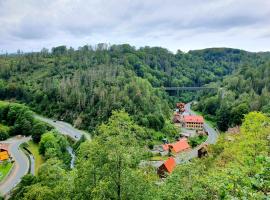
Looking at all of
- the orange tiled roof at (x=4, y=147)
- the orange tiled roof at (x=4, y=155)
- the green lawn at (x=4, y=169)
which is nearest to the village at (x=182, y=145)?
the green lawn at (x=4, y=169)

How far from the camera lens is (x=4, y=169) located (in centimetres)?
3991

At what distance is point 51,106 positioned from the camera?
72.6 m

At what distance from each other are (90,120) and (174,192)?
50271 mm

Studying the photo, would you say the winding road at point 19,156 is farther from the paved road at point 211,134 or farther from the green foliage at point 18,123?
the paved road at point 211,134

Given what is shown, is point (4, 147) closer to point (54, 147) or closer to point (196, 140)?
point (54, 147)

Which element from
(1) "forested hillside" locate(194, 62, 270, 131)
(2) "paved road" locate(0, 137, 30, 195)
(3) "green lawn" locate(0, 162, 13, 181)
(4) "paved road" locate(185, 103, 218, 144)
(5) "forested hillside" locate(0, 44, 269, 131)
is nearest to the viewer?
(2) "paved road" locate(0, 137, 30, 195)

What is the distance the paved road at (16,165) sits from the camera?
114ft

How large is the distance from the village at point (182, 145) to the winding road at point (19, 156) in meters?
13.7

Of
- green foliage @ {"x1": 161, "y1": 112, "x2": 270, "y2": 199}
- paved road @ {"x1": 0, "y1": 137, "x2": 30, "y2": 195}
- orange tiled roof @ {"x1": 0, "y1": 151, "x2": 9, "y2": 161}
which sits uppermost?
green foliage @ {"x1": 161, "y1": 112, "x2": 270, "y2": 199}

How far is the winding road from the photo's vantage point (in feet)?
115

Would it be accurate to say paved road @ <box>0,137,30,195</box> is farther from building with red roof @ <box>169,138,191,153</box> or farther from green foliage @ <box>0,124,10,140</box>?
building with red roof @ <box>169,138,191,153</box>

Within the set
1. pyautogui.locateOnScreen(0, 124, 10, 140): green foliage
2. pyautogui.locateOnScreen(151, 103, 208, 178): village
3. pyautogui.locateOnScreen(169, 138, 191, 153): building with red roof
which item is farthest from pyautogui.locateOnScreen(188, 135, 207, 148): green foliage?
pyautogui.locateOnScreen(0, 124, 10, 140): green foliage

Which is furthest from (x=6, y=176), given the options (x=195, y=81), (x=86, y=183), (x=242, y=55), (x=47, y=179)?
(x=242, y=55)

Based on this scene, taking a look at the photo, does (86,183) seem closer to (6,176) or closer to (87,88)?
(6,176)
